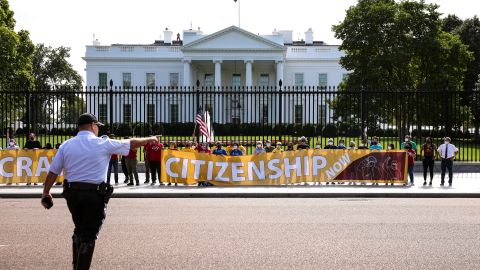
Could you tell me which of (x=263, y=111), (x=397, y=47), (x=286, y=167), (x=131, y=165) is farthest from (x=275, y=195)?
(x=397, y=47)

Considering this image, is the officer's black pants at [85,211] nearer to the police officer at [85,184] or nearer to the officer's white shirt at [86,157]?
the police officer at [85,184]

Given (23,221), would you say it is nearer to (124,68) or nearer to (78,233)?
(78,233)

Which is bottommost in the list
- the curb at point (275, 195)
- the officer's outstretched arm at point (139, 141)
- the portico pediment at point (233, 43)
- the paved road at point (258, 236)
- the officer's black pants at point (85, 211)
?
the curb at point (275, 195)

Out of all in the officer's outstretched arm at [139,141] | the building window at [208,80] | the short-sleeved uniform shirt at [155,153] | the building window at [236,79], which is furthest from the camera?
the building window at [236,79]

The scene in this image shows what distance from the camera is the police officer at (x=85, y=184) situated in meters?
5.94

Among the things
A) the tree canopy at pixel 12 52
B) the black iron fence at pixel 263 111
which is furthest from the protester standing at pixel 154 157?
the tree canopy at pixel 12 52

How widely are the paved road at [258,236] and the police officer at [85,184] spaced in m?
1.31

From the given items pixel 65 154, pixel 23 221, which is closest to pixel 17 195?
pixel 23 221

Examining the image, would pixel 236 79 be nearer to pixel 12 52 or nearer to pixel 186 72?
pixel 186 72

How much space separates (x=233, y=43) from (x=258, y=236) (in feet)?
197

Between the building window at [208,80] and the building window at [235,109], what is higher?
the building window at [208,80]

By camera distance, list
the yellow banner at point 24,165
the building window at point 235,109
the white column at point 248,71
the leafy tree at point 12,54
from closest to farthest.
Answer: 1. the yellow banner at point 24,165
2. the building window at point 235,109
3. the leafy tree at point 12,54
4. the white column at point 248,71

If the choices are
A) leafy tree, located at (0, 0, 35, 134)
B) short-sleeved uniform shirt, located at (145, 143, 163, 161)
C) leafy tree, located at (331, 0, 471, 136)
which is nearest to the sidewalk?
short-sleeved uniform shirt, located at (145, 143, 163, 161)

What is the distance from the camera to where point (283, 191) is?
54.9 ft
